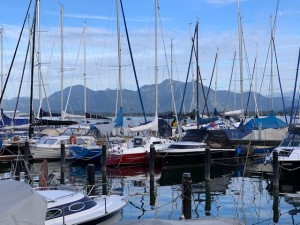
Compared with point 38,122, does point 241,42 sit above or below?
above

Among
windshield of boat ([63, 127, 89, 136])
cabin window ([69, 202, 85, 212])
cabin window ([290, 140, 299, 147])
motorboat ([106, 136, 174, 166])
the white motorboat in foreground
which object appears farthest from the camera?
windshield of boat ([63, 127, 89, 136])

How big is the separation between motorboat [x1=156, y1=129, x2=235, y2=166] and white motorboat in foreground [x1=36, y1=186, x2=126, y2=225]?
1554cm

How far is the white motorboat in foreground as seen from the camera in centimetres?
1279

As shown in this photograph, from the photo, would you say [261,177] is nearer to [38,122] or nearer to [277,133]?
[277,133]

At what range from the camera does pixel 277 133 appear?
1561 inches

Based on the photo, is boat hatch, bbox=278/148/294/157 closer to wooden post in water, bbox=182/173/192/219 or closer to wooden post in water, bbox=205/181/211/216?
wooden post in water, bbox=205/181/211/216

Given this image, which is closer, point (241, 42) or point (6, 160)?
point (6, 160)

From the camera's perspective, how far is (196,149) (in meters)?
30.8

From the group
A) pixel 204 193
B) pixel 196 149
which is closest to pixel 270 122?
pixel 196 149

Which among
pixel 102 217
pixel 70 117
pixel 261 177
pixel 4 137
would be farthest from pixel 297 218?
pixel 70 117

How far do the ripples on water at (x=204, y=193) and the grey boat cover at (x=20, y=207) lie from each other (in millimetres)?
5450

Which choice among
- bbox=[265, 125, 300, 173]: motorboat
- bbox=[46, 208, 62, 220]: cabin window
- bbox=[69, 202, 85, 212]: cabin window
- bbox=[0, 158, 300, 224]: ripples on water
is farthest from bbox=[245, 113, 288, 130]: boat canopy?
bbox=[46, 208, 62, 220]: cabin window

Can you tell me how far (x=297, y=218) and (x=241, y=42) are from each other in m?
32.7

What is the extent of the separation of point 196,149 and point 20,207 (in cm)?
2203
